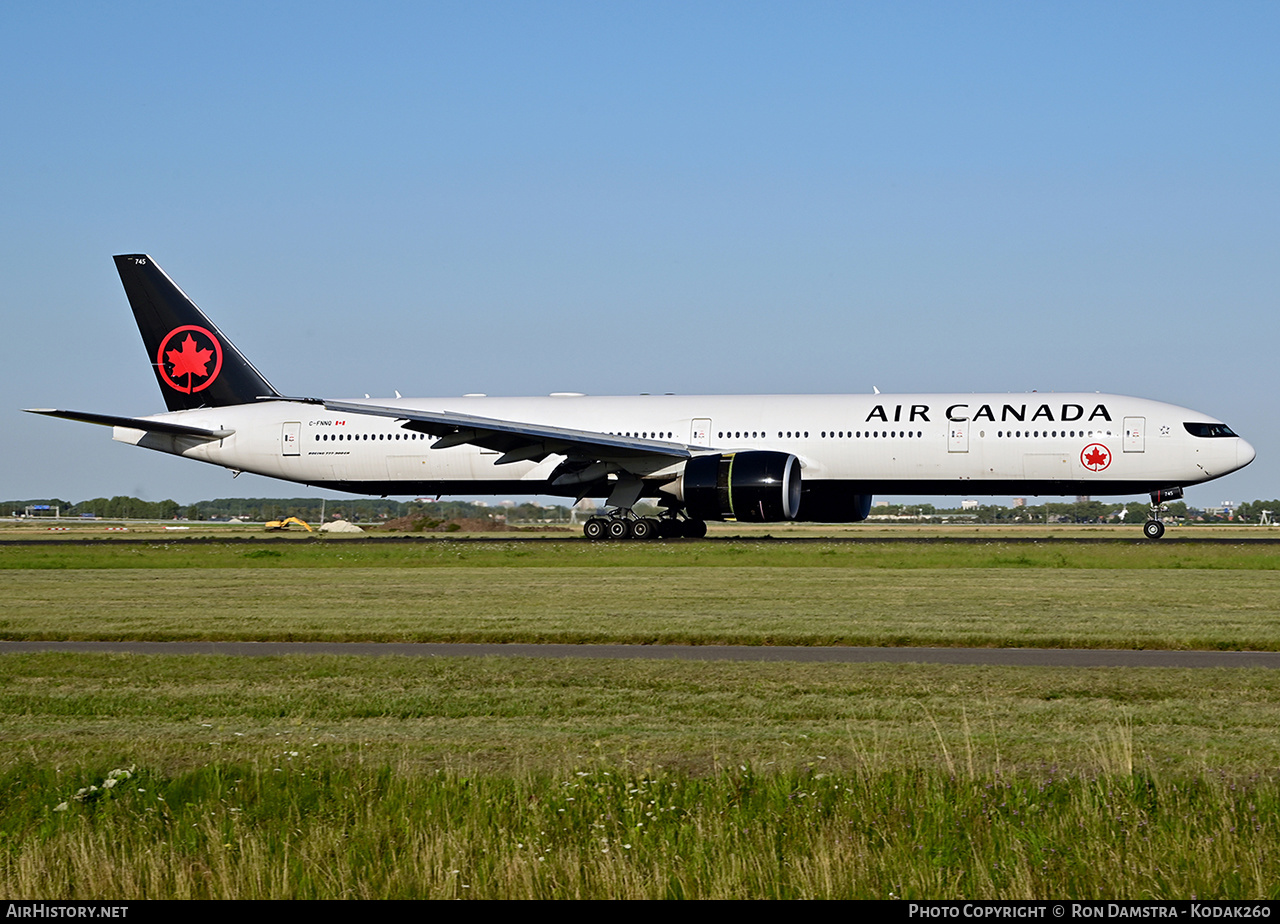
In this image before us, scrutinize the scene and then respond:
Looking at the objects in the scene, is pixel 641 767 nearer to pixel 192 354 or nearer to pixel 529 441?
pixel 529 441

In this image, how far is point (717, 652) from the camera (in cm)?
1504

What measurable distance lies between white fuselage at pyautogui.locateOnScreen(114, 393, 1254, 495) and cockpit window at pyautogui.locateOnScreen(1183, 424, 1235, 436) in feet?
0.48

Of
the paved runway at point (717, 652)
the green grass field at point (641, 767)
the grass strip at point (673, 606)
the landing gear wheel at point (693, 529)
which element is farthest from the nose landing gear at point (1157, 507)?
the paved runway at point (717, 652)

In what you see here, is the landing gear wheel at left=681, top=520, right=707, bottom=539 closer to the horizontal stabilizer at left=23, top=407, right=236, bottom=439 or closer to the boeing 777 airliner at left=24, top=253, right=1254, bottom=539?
the boeing 777 airliner at left=24, top=253, right=1254, bottom=539

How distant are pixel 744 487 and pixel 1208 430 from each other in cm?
1293

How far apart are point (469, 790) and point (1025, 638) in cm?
946

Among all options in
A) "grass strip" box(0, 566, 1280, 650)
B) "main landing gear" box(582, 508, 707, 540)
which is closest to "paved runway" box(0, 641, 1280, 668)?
"grass strip" box(0, 566, 1280, 650)

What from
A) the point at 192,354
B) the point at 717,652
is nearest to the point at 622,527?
the point at 192,354

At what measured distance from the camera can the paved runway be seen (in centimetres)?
1405

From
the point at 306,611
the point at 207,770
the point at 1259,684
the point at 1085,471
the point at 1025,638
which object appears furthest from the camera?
the point at 1085,471
